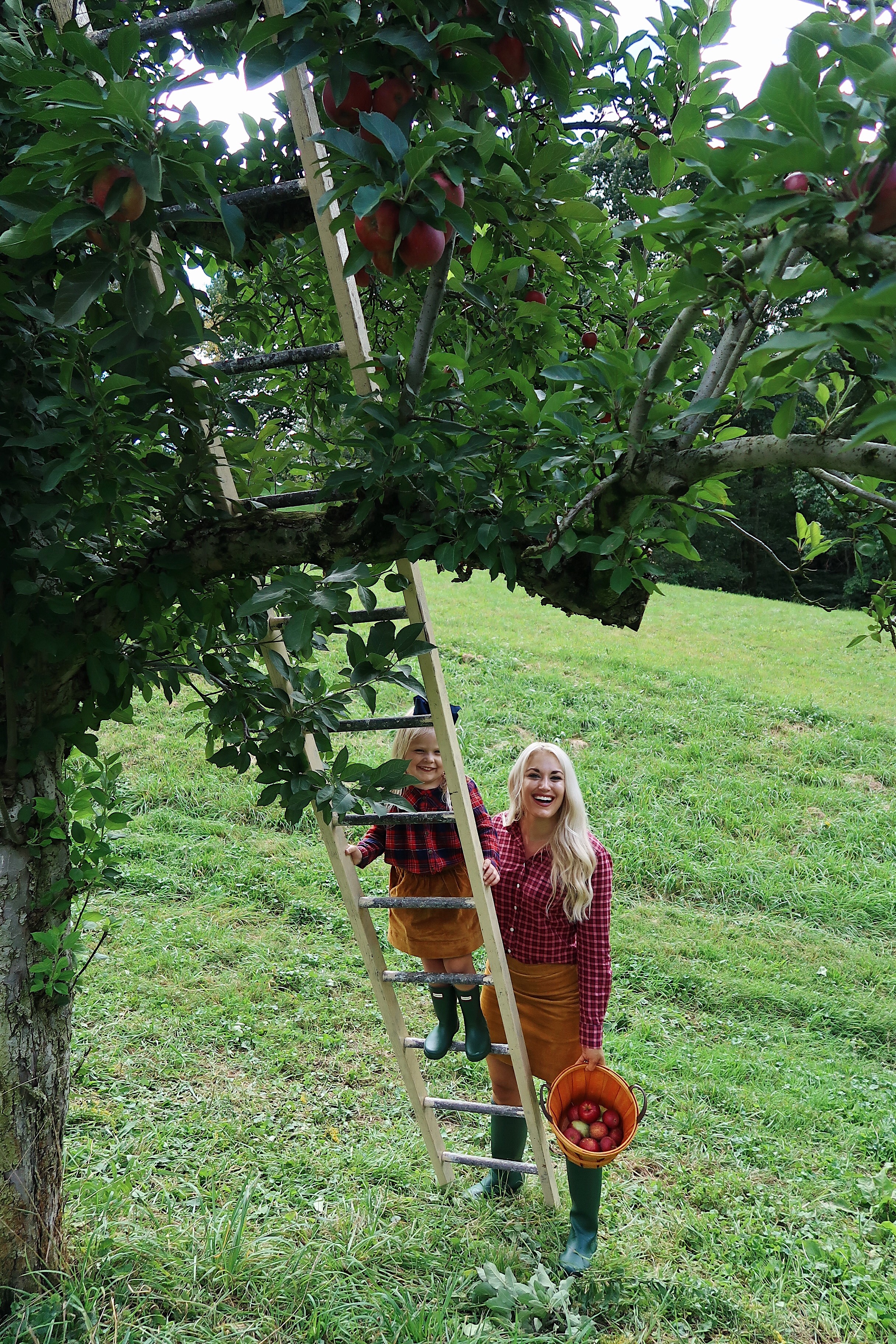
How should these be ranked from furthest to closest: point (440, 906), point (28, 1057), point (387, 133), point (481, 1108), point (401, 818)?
1. point (481, 1108)
2. point (440, 906)
3. point (401, 818)
4. point (28, 1057)
5. point (387, 133)

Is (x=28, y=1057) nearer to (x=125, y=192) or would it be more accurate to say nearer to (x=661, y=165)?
(x=125, y=192)

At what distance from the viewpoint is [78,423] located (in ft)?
4.66

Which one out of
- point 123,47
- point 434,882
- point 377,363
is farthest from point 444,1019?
point 123,47

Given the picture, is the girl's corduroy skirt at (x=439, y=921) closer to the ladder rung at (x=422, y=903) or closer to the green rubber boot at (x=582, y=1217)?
the ladder rung at (x=422, y=903)

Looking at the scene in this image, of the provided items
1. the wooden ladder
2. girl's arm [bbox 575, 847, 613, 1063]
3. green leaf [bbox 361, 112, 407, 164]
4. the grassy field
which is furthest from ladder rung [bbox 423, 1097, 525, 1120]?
green leaf [bbox 361, 112, 407, 164]

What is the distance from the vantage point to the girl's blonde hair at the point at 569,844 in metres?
2.60

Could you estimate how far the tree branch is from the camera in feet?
4.00

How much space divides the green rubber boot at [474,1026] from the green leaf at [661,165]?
2.13m

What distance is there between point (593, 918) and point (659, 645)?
685 cm

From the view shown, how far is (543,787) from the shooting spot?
2.69 metres

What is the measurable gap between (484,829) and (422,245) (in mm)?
1760

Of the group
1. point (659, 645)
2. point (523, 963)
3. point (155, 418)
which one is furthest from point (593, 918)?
point (659, 645)

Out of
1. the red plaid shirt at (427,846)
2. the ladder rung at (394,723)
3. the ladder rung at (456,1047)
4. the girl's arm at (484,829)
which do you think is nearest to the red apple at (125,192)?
the ladder rung at (394,723)

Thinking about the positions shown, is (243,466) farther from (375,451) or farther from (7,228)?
(7,228)
